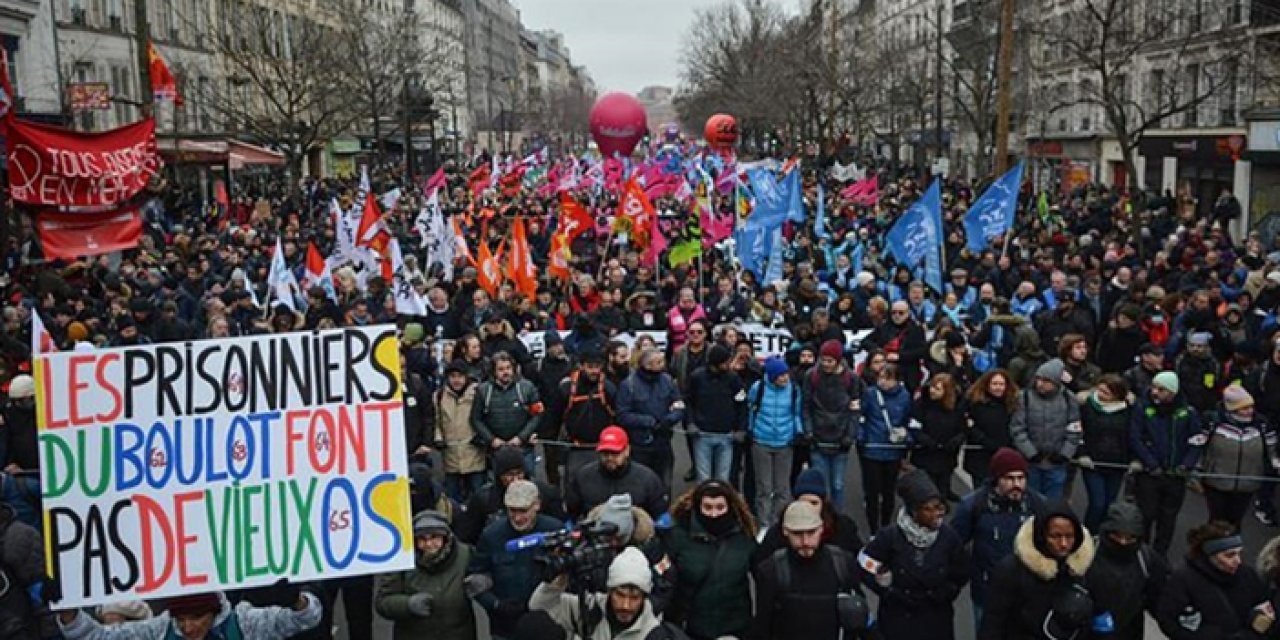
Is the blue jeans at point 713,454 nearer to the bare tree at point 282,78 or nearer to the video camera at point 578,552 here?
the video camera at point 578,552

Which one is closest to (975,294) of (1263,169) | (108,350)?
(108,350)

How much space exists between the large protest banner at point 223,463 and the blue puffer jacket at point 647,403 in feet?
11.7

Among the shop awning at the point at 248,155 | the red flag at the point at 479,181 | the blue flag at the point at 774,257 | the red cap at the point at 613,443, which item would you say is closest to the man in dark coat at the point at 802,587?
the red cap at the point at 613,443

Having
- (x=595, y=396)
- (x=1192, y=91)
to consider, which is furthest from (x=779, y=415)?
(x=1192, y=91)

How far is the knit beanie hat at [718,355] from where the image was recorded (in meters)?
8.55

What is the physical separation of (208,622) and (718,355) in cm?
457

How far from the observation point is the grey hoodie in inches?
299

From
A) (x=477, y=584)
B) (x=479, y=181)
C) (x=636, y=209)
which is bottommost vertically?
(x=477, y=584)

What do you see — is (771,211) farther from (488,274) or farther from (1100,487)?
(1100,487)

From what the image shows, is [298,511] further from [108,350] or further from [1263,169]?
[1263,169]

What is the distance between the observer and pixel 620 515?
16.8ft

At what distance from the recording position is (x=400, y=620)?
5211 millimetres

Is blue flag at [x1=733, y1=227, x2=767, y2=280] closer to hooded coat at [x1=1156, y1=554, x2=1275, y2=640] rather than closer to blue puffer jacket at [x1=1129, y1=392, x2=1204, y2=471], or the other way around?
blue puffer jacket at [x1=1129, y1=392, x2=1204, y2=471]

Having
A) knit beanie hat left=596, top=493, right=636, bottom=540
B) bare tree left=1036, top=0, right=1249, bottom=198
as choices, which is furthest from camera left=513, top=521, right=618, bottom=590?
bare tree left=1036, top=0, right=1249, bottom=198
